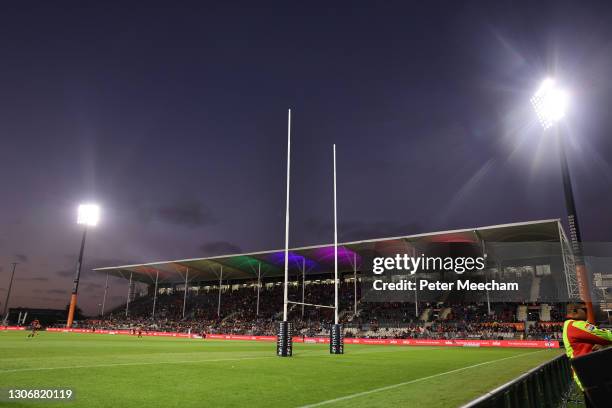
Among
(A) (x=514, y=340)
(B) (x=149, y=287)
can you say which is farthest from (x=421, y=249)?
(B) (x=149, y=287)

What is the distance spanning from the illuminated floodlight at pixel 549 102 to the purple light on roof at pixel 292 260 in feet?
144

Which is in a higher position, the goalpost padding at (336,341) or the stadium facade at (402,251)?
the stadium facade at (402,251)

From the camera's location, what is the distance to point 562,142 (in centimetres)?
1588

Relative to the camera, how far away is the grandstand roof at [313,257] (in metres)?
46.1

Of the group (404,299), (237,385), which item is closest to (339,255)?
(404,299)

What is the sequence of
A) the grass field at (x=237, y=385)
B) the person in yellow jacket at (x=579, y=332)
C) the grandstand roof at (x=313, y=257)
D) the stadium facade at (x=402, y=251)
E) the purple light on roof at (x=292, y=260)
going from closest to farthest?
the person in yellow jacket at (x=579, y=332) < the grass field at (x=237, y=385) < the stadium facade at (x=402, y=251) < the grandstand roof at (x=313, y=257) < the purple light on roof at (x=292, y=260)

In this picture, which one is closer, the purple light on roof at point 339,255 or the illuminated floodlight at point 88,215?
the purple light on roof at point 339,255

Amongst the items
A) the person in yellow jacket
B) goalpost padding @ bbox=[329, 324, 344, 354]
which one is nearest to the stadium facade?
goalpost padding @ bbox=[329, 324, 344, 354]

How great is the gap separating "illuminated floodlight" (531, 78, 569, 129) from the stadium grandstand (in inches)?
620

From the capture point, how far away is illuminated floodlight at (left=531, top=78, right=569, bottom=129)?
17.5m

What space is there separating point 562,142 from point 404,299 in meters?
40.3

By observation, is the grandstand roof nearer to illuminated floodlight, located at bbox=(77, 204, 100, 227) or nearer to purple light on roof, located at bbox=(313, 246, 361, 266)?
purple light on roof, located at bbox=(313, 246, 361, 266)

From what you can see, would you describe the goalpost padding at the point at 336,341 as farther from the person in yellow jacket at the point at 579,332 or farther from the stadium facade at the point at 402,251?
the person in yellow jacket at the point at 579,332

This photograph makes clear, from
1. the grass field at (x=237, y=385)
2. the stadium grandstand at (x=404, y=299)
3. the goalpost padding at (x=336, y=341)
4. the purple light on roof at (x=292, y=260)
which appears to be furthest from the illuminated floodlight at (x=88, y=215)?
the grass field at (x=237, y=385)
